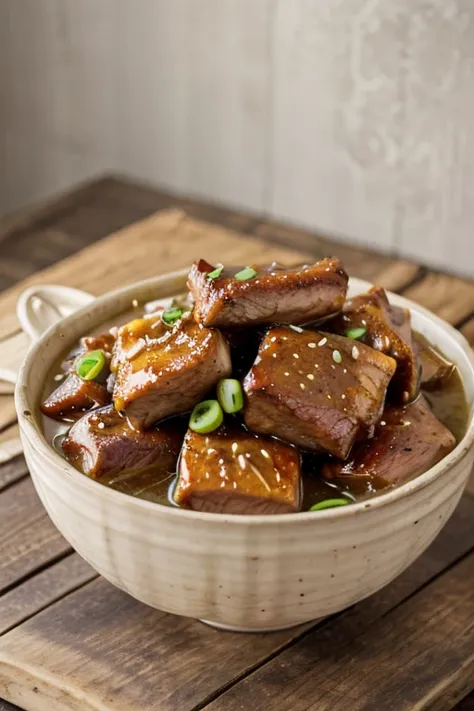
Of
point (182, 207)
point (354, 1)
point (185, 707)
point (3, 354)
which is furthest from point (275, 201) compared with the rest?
point (185, 707)

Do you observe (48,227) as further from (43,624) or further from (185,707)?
(185,707)

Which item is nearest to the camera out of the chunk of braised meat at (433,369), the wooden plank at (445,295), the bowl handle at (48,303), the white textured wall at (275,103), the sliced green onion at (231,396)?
the sliced green onion at (231,396)

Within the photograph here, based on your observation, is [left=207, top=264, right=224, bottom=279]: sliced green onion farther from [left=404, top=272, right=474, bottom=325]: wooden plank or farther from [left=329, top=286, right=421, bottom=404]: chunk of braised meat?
[left=404, top=272, right=474, bottom=325]: wooden plank

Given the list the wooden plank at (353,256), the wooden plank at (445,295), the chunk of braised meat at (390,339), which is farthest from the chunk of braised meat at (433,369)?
the wooden plank at (353,256)

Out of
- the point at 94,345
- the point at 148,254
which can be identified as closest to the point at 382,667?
the point at 94,345

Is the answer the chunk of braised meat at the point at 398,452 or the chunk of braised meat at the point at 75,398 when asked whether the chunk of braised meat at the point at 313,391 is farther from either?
the chunk of braised meat at the point at 75,398

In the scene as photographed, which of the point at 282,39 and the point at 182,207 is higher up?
the point at 282,39
